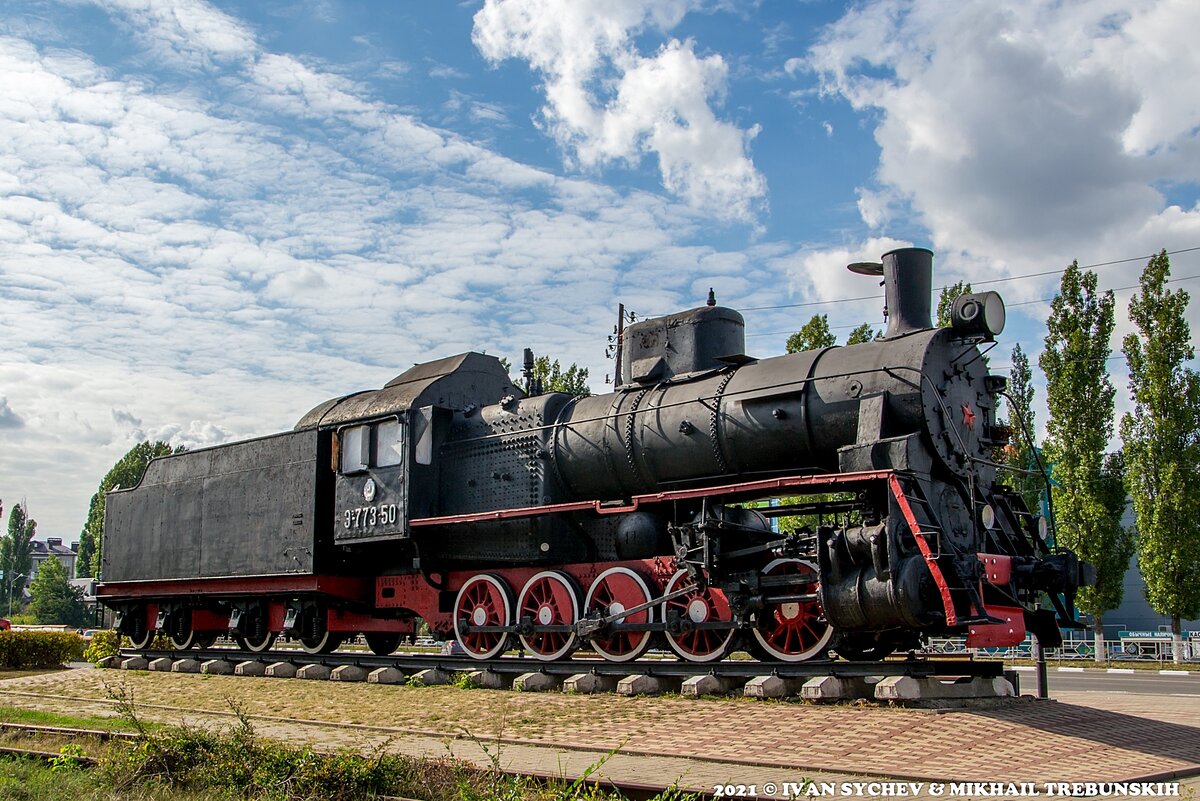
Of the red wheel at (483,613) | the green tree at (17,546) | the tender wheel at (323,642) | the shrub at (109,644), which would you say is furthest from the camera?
the green tree at (17,546)

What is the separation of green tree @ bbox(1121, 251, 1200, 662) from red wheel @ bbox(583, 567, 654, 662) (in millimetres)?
18366

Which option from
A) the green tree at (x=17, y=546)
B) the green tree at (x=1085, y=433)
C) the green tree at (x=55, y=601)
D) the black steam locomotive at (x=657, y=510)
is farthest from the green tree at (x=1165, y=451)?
the green tree at (x=17, y=546)

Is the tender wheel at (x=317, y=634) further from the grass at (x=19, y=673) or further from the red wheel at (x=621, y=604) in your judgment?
the grass at (x=19, y=673)

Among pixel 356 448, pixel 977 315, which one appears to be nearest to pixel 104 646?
pixel 356 448

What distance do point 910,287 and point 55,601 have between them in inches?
2417

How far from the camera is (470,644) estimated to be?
13727mm

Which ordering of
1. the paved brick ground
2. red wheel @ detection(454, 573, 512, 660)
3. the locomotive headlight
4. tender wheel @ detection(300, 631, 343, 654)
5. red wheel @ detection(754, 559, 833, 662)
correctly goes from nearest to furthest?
the paved brick ground, red wheel @ detection(754, 559, 833, 662), the locomotive headlight, red wheel @ detection(454, 573, 512, 660), tender wheel @ detection(300, 631, 343, 654)

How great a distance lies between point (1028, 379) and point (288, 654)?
24.0m

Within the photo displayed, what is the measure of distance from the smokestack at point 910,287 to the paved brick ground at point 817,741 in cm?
404

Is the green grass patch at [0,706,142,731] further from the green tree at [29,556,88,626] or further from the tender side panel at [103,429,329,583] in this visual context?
the green tree at [29,556,88,626]

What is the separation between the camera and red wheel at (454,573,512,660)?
522 inches

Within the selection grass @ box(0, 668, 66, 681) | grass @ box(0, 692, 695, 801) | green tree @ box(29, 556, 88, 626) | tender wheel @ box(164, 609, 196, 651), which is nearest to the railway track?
tender wheel @ box(164, 609, 196, 651)

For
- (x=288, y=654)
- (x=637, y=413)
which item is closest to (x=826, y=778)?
(x=637, y=413)

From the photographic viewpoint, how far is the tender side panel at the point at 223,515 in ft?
50.5
